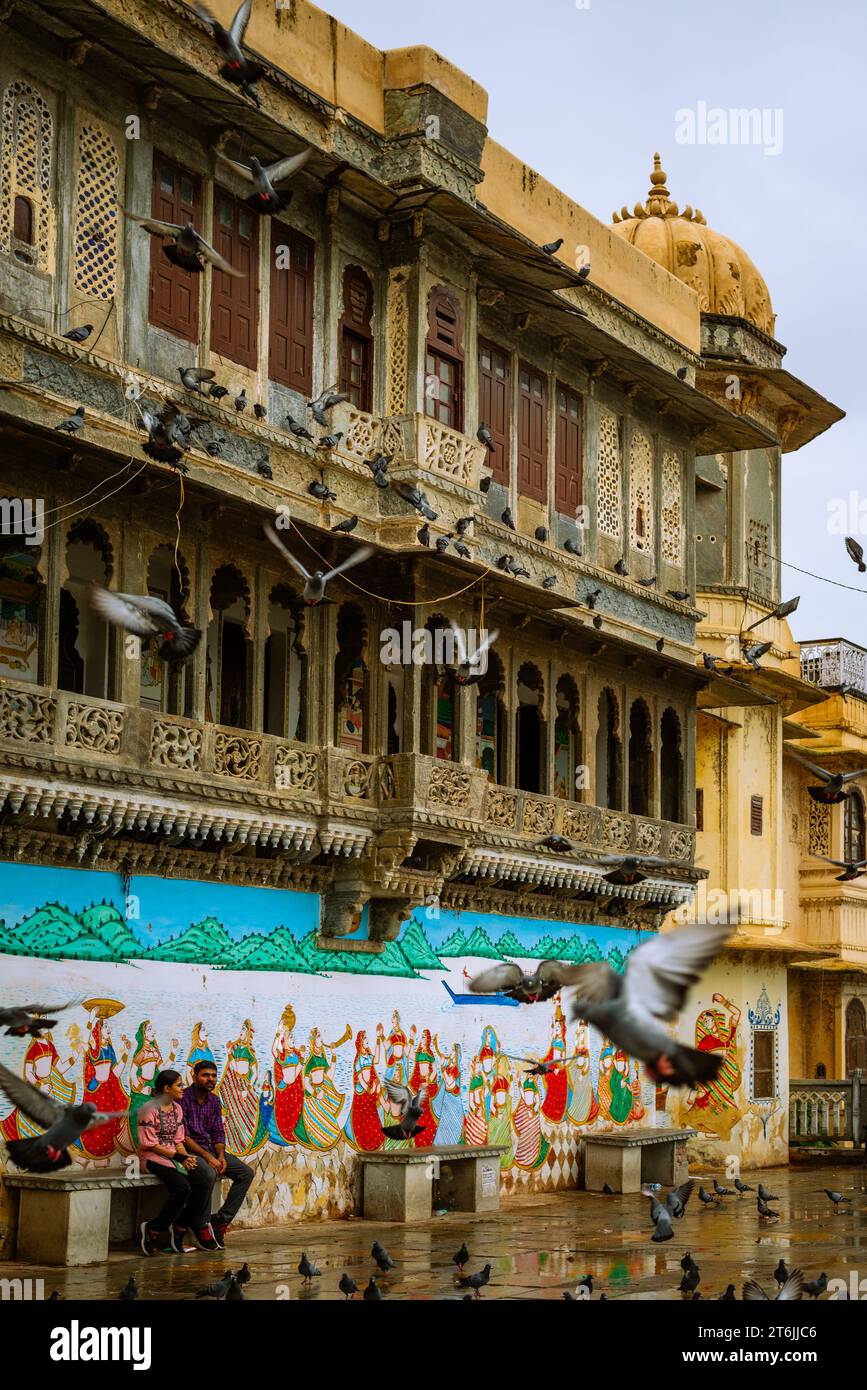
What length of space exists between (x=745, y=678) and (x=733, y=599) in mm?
1459

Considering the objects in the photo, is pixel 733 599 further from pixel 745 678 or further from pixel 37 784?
pixel 37 784

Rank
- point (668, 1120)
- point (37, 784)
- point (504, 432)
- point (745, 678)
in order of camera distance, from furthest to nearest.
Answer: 1. point (745, 678)
2. point (668, 1120)
3. point (504, 432)
4. point (37, 784)

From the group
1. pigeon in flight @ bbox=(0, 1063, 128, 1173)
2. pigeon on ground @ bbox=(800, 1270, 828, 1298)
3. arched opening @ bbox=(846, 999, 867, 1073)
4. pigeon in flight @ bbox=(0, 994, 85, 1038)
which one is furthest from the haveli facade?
arched opening @ bbox=(846, 999, 867, 1073)

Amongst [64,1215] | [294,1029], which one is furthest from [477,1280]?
[294,1029]

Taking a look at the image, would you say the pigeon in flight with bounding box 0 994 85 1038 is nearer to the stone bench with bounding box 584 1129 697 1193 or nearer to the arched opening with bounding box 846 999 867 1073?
the stone bench with bounding box 584 1129 697 1193

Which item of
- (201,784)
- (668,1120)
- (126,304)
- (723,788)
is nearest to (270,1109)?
(201,784)

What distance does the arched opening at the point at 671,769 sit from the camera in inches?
1066

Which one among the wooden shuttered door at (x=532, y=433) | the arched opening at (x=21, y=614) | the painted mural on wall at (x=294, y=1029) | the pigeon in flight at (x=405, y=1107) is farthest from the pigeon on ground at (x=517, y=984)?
the wooden shuttered door at (x=532, y=433)

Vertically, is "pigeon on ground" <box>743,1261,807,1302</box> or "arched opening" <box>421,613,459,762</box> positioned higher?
"arched opening" <box>421,613,459,762</box>

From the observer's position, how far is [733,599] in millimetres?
31469

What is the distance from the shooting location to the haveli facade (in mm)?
17172

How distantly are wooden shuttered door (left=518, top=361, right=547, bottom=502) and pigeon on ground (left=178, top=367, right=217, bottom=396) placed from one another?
624 cm

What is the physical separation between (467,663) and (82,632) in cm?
395

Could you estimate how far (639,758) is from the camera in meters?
26.9
